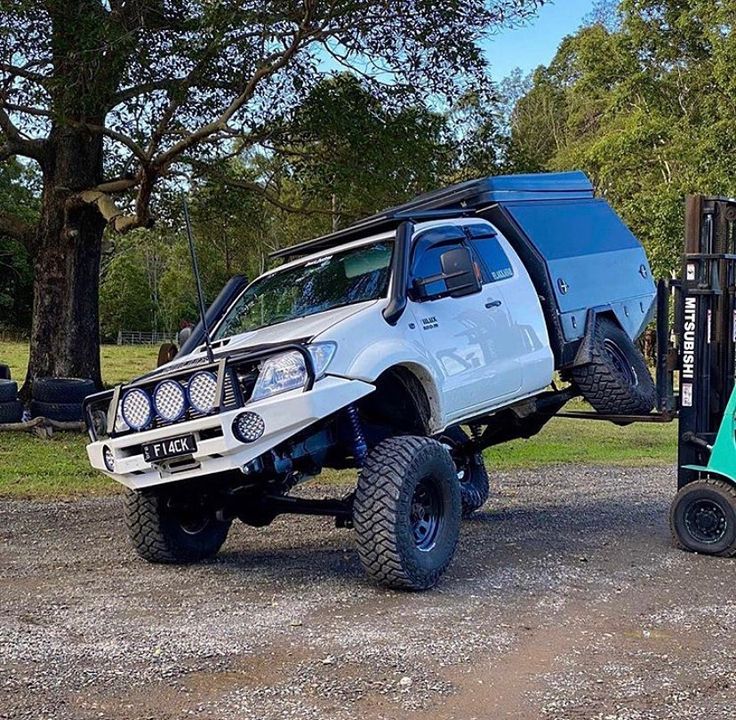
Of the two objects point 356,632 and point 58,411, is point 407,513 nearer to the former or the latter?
point 356,632

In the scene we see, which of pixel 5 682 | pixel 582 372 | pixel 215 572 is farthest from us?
pixel 582 372

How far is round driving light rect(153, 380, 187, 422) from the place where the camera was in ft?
19.0

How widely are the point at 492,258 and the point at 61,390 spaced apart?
10.0m

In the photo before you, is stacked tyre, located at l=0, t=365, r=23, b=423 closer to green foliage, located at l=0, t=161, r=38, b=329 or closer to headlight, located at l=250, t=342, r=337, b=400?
headlight, located at l=250, t=342, r=337, b=400

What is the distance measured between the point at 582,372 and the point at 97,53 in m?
8.33

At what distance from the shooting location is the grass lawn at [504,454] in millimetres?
10977

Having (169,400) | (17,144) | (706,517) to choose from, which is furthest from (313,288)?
(17,144)

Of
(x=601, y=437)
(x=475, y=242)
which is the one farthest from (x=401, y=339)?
(x=601, y=437)

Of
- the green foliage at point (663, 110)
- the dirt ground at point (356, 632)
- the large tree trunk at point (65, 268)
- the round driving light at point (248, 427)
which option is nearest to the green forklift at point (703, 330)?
the dirt ground at point (356, 632)

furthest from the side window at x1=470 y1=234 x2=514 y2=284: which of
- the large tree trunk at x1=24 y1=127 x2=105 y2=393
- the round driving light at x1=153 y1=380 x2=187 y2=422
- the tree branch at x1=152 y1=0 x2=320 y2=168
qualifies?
the large tree trunk at x1=24 y1=127 x2=105 y2=393

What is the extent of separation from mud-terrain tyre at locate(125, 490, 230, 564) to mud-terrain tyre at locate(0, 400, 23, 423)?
8.90m

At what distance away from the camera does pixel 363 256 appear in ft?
23.4

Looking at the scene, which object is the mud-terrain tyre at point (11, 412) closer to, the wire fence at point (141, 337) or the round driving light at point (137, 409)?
the round driving light at point (137, 409)

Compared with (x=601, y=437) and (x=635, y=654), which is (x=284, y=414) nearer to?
(x=635, y=654)
